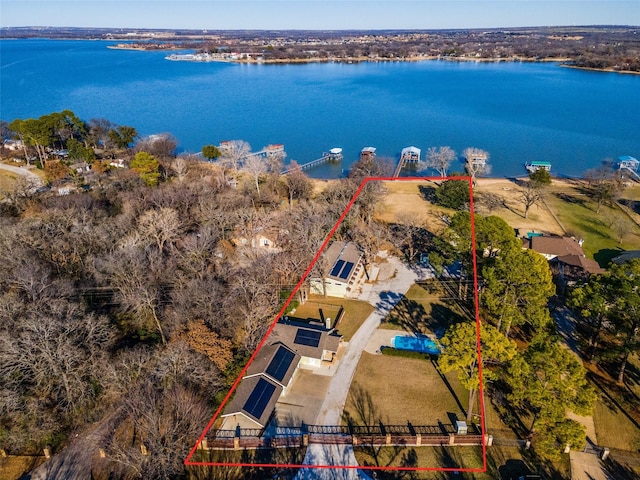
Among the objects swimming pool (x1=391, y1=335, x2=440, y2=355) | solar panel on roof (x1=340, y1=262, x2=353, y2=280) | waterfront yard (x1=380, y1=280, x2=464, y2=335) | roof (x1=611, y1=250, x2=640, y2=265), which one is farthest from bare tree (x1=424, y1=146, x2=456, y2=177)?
swimming pool (x1=391, y1=335, x2=440, y2=355)

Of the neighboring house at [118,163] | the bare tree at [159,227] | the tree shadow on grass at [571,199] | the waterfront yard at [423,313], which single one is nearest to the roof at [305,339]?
the waterfront yard at [423,313]

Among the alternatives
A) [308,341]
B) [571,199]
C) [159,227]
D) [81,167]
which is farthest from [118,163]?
[571,199]

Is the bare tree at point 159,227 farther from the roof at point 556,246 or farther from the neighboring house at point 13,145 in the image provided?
the neighboring house at point 13,145

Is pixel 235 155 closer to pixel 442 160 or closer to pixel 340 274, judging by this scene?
pixel 442 160

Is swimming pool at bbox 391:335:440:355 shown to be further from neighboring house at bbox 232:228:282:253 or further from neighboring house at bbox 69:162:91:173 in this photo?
neighboring house at bbox 69:162:91:173

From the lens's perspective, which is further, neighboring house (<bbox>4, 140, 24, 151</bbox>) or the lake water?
the lake water

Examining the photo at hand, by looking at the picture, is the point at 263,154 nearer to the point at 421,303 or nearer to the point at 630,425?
the point at 421,303

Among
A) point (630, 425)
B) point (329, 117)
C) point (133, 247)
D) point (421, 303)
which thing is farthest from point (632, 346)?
point (329, 117)
